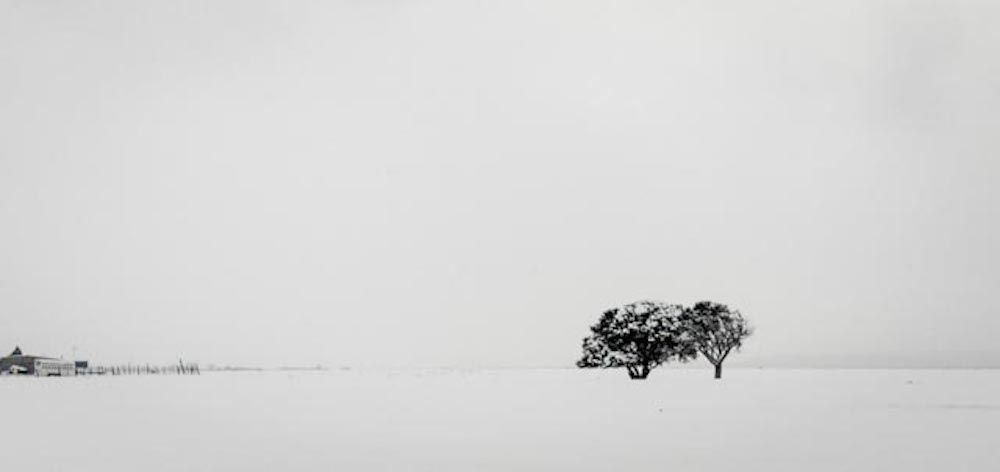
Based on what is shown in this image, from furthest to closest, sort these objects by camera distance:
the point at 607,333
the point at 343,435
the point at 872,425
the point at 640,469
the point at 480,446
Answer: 1. the point at 607,333
2. the point at 872,425
3. the point at 343,435
4. the point at 480,446
5. the point at 640,469

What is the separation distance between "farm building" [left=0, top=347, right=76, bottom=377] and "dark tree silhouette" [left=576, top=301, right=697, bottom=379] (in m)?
111

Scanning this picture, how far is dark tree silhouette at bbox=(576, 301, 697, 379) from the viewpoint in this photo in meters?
86.2

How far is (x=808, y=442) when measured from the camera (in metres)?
27.1

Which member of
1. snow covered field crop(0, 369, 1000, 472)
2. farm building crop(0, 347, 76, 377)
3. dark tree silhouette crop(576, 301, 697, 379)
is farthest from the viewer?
farm building crop(0, 347, 76, 377)

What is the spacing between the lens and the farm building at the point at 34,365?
152500 mm

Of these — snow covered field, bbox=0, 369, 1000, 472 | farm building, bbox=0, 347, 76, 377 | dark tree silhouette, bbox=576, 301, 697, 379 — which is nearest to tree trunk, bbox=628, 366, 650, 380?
dark tree silhouette, bbox=576, 301, 697, 379

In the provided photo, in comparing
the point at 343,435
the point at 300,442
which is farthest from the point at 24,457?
the point at 343,435

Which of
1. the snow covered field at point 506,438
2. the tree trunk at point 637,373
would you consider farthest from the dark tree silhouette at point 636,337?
the snow covered field at point 506,438

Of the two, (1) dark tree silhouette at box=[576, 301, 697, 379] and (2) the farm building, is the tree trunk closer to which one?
(1) dark tree silhouette at box=[576, 301, 697, 379]

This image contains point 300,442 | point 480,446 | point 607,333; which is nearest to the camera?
point 480,446

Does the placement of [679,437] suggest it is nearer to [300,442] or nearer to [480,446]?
[480,446]

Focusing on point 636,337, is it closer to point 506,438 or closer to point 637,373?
point 637,373

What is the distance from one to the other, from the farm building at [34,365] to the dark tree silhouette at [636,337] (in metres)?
111

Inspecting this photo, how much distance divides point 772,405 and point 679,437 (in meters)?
23.1
